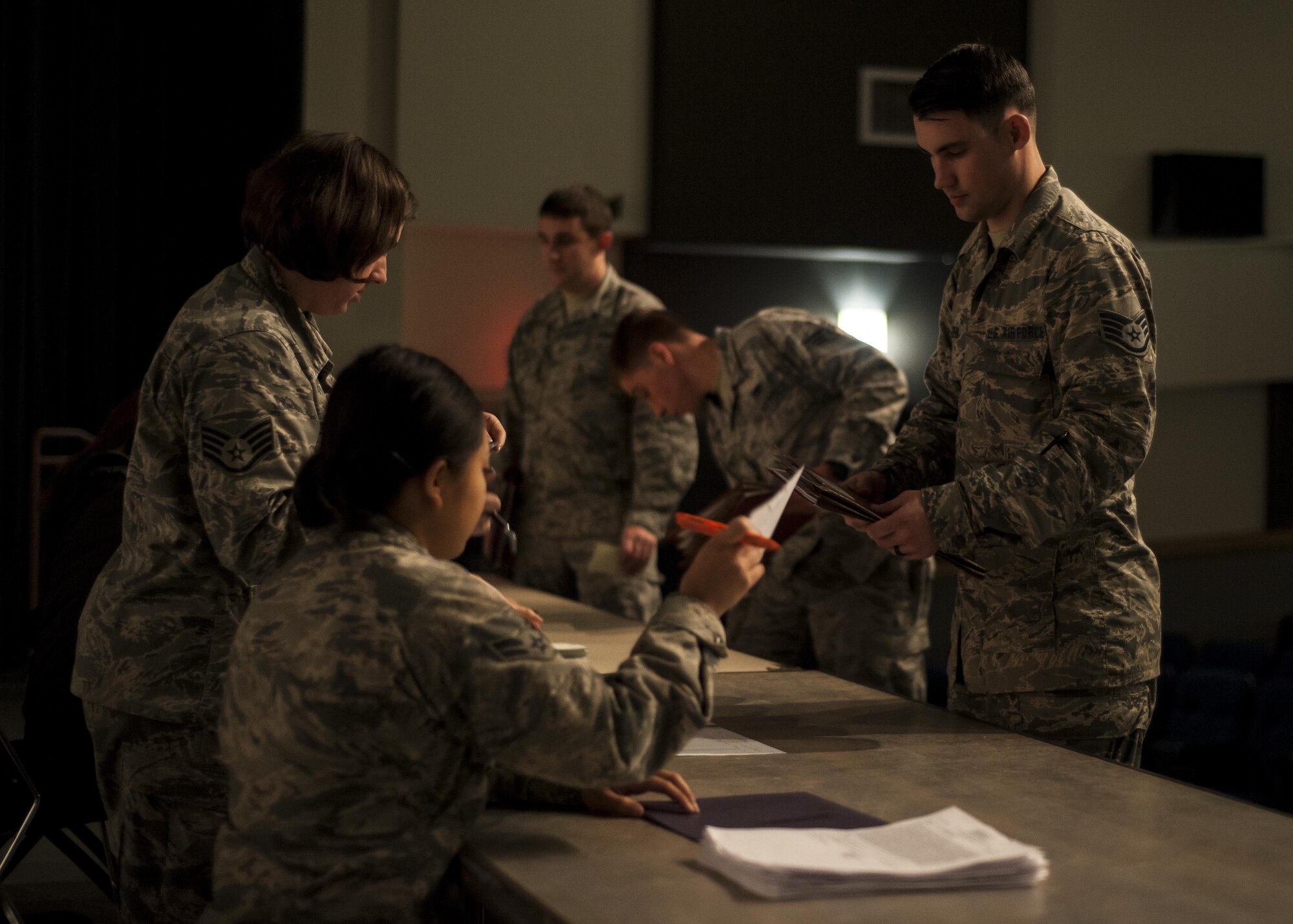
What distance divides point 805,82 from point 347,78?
224 cm

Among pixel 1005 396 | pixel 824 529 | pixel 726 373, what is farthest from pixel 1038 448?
pixel 726 373

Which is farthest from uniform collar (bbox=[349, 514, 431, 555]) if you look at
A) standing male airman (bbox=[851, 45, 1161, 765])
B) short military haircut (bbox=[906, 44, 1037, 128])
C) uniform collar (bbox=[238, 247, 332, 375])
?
short military haircut (bbox=[906, 44, 1037, 128])

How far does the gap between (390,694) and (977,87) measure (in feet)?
4.27

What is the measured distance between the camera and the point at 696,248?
6828 millimetres

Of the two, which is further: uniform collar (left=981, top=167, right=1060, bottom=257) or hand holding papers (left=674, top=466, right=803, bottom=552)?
uniform collar (left=981, top=167, right=1060, bottom=257)

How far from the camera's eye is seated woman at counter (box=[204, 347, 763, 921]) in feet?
4.15

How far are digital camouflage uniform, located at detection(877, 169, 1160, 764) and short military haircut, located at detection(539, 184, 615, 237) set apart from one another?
2.06 meters

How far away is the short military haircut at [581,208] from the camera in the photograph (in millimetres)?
4027

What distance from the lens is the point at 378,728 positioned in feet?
4.16

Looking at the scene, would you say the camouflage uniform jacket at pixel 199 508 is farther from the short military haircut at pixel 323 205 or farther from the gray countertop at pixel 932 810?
the gray countertop at pixel 932 810

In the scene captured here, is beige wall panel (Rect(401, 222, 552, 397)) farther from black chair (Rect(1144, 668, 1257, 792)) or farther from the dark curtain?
black chair (Rect(1144, 668, 1257, 792))

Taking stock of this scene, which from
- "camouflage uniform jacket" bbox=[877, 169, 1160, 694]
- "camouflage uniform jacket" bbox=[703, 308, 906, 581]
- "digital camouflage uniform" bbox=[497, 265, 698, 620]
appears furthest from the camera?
"digital camouflage uniform" bbox=[497, 265, 698, 620]

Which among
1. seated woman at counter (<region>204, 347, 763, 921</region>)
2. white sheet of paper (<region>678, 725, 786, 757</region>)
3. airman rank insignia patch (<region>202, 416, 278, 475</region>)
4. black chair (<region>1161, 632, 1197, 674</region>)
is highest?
airman rank insignia patch (<region>202, 416, 278, 475</region>)

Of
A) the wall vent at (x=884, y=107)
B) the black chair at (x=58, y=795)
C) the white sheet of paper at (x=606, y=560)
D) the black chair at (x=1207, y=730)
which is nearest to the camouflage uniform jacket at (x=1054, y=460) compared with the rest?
the white sheet of paper at (x=606, y=560)
